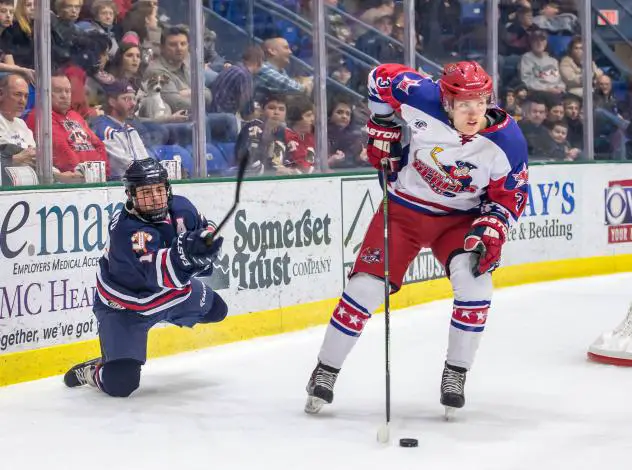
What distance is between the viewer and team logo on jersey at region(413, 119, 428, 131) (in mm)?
3746

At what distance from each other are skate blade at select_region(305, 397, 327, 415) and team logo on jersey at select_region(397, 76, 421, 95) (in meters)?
1.05

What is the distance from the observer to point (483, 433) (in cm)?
355

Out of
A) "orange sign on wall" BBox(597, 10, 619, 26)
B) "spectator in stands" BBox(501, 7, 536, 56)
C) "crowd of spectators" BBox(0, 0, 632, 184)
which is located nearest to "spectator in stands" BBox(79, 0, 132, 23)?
"crowd of spectators" BBox(0, 0, 632, 184)

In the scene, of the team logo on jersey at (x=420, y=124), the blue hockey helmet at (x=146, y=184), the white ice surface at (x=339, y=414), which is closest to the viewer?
the white ice surface at (x=339, y=414)

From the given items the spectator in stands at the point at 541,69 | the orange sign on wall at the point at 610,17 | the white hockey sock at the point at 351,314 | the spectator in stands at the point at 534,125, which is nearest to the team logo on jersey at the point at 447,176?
the white hockey sock at the point at 351,314

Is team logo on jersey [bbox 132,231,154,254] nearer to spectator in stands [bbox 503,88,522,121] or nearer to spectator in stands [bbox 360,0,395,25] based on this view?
spectator in stands [bbox 360,0,395,25]

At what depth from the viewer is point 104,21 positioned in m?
5.19

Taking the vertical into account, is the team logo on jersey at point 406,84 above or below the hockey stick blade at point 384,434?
above

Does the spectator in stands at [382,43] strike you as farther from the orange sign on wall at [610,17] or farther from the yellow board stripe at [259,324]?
the orange sign on wall at [610,17]

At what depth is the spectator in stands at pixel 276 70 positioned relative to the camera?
20.2ft

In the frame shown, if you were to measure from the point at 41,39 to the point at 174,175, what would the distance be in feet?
3.21

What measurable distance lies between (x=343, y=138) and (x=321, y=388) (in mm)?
3043

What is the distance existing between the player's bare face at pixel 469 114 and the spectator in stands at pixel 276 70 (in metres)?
2.66

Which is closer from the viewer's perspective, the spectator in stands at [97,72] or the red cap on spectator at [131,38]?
the spectator in stands at [97,72]
